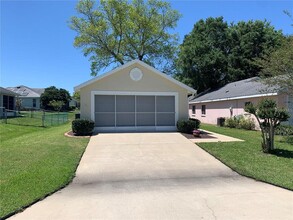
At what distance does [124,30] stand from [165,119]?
1732 centimetres

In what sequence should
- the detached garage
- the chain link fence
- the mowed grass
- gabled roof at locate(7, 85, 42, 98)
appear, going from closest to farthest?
the mowed grass → the detached garage → the chain link fence → gabled roof at locate(7, 85, 42, 98)

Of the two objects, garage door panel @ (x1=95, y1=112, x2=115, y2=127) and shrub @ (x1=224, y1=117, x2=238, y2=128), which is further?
shrub @ (x1=224, y1=117, x2=238, y2=128)

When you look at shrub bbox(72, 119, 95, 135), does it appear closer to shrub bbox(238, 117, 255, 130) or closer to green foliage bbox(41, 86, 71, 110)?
shrub bbox(238, 117, 255, 130)

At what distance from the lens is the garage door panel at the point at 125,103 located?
17.6m

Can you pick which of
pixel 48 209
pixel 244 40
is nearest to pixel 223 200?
pixel 48 209

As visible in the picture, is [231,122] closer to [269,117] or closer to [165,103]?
[165,103]

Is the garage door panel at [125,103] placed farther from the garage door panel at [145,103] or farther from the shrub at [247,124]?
the shrub at [247,124]

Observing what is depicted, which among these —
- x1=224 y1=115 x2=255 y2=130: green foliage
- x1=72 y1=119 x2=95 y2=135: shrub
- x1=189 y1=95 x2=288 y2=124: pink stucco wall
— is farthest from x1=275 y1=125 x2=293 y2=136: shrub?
x1=72 y1=119 x2=95 y2=135: shrub

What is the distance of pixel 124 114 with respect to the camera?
17.7 meters

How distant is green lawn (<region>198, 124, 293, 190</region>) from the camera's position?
25.3 ft

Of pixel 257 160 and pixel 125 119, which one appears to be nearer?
pixel 257 160

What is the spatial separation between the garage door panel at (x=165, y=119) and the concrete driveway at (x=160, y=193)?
7.45m

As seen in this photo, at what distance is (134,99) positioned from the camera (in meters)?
17.8

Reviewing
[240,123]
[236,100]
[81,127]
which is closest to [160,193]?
[81,127]
